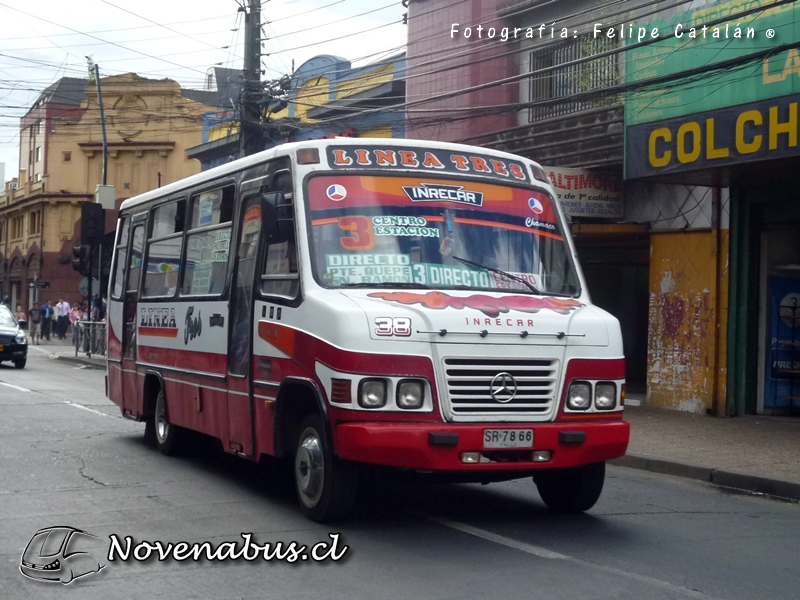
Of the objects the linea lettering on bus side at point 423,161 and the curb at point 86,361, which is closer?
the linea lettering on bus side at point 423,161

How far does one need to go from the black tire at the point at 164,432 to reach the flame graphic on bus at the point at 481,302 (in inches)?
171

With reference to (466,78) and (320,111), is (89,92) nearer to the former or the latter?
(320,111)

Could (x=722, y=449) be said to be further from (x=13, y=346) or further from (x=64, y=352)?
(x=64, y=352)

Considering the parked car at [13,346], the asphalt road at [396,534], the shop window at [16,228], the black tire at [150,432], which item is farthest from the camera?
the shop window at [16,228]

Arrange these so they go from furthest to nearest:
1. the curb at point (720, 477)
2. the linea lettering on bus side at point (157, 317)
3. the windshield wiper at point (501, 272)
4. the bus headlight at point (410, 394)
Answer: the linea lettering on bus side at point (157, 317)
the curb at point (720, 477)
the windshield wiper at point (501, 272)
the bus headlight at point (410, 394)

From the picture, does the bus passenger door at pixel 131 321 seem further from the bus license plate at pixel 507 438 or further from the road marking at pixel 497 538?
the bus license plate at pixel 507 438

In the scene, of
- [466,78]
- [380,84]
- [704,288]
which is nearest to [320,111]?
[380,84]

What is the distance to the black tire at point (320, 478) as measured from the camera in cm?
746

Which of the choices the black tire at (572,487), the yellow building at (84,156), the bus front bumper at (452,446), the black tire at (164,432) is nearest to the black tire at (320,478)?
the bus front bumper at (452,446)

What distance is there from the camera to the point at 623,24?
17.9 meters

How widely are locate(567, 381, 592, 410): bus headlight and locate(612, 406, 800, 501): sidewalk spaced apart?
3.52m

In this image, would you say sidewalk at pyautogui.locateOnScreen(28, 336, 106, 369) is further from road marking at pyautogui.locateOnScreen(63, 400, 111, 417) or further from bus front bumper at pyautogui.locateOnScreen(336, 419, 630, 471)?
bus front bumper at pyautogui.locateOnScreen(336, 419, 630, 471)

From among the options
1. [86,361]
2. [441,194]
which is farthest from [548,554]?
[86,361]

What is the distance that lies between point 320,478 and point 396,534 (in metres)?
0.66
